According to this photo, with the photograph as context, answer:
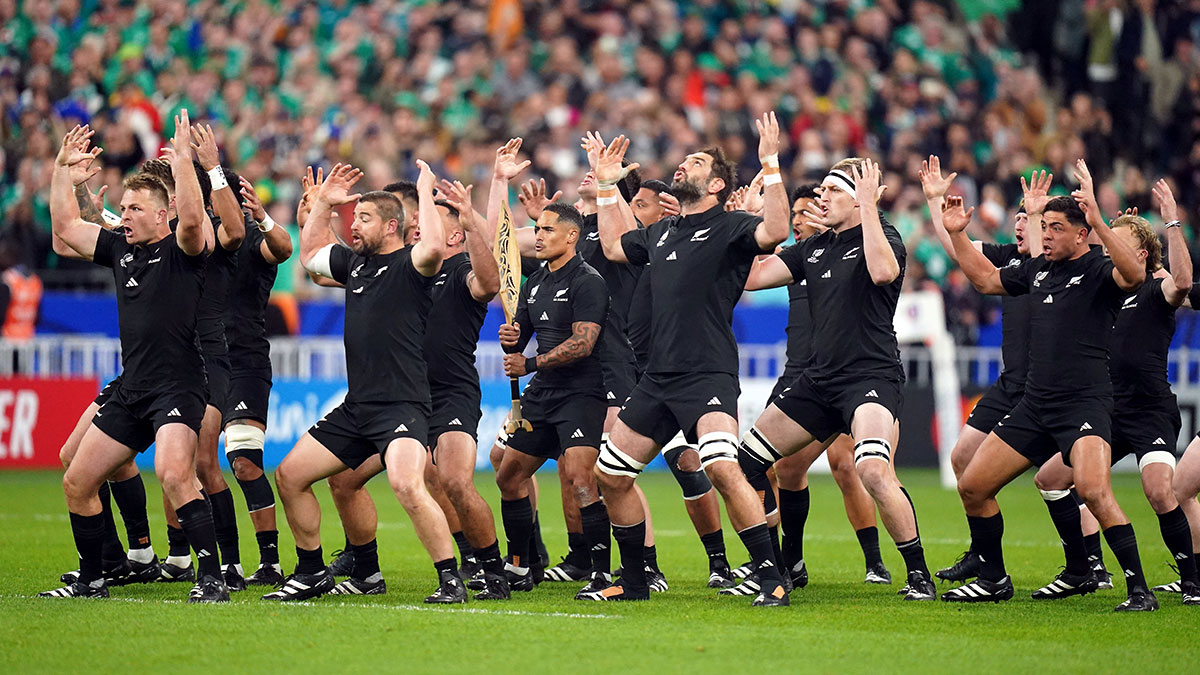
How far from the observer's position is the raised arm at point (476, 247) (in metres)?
9.77

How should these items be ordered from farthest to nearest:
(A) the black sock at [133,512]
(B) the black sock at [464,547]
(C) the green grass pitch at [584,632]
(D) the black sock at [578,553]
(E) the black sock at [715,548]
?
(D) the black sock at [578,553], (B) the black sock at [464,547], (A) the black sock at [133,512], (E) the black sock at [715,548], (C) the green grass pitch at [584,632]

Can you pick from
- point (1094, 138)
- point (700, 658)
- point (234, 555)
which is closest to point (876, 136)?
point (1094, 138)

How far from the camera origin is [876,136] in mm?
24891

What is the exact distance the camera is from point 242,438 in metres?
10.6

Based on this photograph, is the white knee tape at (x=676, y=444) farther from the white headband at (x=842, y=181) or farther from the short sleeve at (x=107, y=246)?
the short sleeve at (x=107, y=246)

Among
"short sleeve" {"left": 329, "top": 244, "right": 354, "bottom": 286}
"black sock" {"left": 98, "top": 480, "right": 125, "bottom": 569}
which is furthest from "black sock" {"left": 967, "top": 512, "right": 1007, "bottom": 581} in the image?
"black sock" {"left": 98, "top": 480, "right": 125, "bottom": 569}

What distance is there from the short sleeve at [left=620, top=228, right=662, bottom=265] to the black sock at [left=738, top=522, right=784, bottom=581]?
1.94 metres

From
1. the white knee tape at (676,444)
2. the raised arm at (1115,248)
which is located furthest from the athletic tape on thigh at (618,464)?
the raised arm at (1115,248)

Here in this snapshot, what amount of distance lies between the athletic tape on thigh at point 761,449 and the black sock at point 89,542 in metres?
4.07

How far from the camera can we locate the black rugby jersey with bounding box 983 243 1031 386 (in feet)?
35.6

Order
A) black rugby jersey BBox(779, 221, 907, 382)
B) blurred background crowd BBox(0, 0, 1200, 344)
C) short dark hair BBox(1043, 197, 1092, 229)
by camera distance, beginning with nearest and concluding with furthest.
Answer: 1. short dark hair BBox(1043, 197, 1092, 229)
2. black rugby jersey BBox(779, 221, 907, 382)
3. blurred background crowd BBox(0, 0, 1200, 344)

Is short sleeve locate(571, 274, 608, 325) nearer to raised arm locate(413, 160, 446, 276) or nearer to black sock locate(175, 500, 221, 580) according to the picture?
raised arm locate(413, 160, 446, 276)

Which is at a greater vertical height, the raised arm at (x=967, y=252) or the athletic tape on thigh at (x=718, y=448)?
the raised arm at (x=967, y=252)

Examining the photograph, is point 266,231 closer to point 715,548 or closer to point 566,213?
point 566,213
